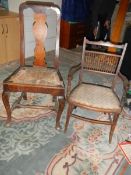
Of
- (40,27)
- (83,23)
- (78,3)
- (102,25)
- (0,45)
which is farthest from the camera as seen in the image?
(83,23)

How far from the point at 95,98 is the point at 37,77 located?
583 mm

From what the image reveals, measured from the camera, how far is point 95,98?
6.23 feet

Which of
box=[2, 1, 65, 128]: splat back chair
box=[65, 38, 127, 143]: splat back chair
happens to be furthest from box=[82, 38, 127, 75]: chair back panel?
box=[2, 1, 65, 128]: splat back chair

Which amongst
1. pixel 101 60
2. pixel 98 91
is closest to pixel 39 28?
pixel 101 60

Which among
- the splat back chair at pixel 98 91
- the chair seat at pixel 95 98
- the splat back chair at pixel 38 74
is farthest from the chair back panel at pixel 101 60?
the splat back chair at pixel 38 74

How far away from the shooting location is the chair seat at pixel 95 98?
1818mm

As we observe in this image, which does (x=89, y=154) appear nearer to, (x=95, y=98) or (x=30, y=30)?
(x=95, y=98)

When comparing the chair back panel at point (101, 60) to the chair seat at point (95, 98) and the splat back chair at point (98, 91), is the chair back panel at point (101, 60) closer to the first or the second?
the splat back chair at point (98, 91)

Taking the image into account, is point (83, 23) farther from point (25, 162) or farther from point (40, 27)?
point (25, 162)

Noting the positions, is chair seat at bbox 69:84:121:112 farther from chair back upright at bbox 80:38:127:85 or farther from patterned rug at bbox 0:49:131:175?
patterned rug at bbox 0:49:131:175

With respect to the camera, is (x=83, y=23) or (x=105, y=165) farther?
(x=83, y=23)

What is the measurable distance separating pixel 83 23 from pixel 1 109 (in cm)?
281

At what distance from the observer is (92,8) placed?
384 centimetres

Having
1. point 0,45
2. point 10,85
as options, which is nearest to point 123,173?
point 10,85
